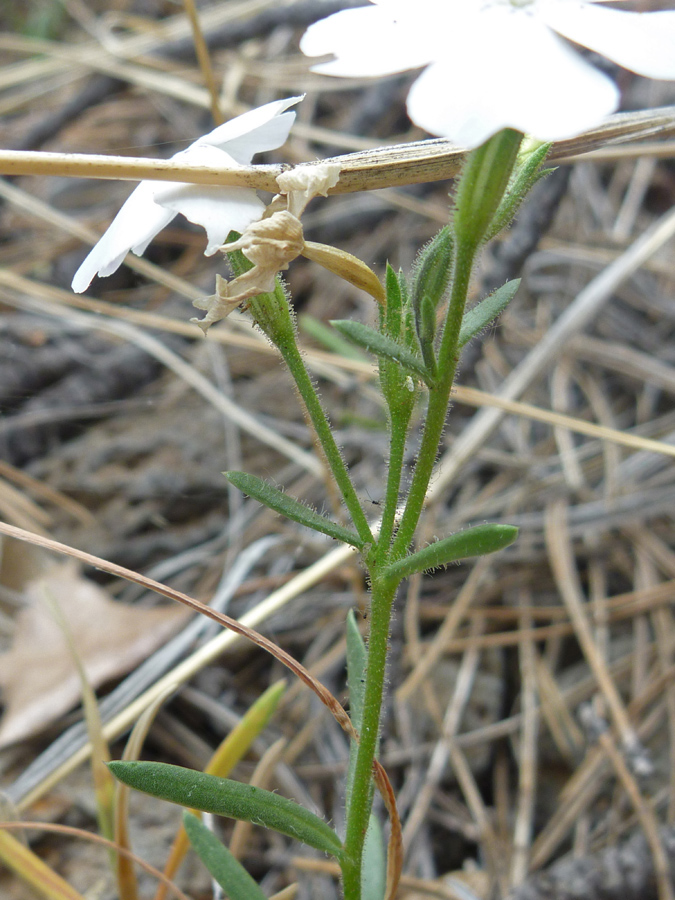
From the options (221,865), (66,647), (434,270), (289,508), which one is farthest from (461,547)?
(66,647)

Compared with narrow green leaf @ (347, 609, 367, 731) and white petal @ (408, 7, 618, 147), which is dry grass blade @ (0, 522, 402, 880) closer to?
narrow green leaf @ (347, 609, 367, 731)

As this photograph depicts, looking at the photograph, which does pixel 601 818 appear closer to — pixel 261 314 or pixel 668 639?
pixel 668 639

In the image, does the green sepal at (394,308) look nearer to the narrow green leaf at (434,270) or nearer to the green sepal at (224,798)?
the narrow green leaf at (434,270)

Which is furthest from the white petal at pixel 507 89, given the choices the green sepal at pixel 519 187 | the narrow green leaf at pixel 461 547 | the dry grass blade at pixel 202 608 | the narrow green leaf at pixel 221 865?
the narrow green leaf at pixel 221 865

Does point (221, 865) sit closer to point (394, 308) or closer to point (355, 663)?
point (355, 663)

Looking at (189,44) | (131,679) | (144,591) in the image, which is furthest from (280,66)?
(131,679)

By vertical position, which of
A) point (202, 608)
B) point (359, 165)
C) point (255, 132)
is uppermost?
point (359, 165)
